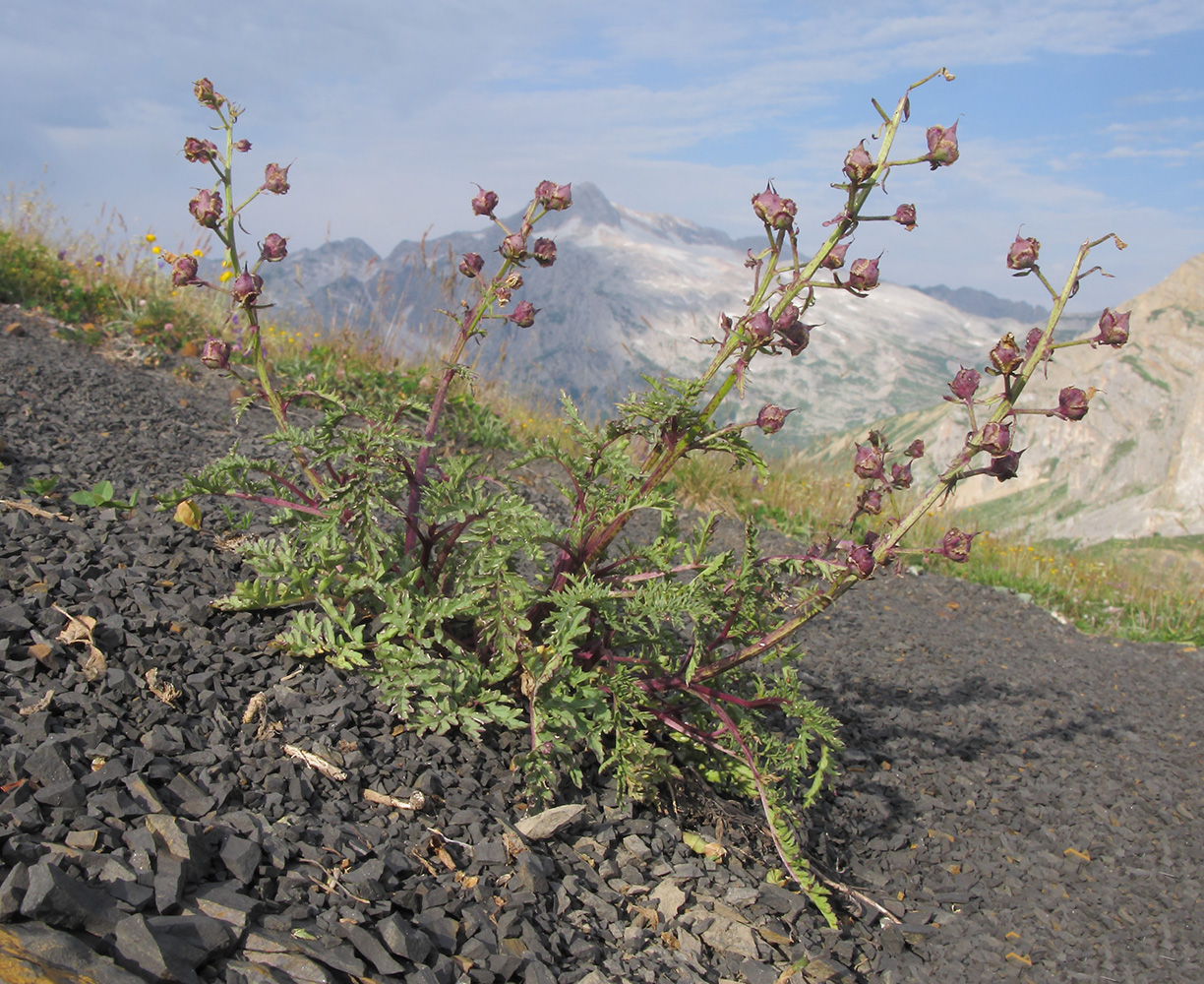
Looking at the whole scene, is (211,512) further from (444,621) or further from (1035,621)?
(1035,621)

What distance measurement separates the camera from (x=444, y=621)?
7.81 ft

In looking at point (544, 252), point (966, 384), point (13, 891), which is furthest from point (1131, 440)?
point (13, 891)

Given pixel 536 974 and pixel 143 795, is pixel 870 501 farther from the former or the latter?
pixel 143 795

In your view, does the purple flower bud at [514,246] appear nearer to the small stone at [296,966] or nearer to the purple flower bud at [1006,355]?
the purple flower bud at [1006,355]

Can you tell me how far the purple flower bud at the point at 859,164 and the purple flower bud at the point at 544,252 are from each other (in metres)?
0.75

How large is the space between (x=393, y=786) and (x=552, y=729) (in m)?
0.44

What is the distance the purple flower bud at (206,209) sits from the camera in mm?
2152

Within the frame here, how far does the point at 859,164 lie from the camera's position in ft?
5.82

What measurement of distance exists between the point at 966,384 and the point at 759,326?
1.74 feet

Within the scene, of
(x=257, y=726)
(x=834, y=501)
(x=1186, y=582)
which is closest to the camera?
(x=257, y=726)

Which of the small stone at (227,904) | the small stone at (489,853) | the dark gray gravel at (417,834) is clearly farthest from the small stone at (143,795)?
the small stone at (489,853)

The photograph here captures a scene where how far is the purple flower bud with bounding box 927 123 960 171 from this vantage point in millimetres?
1781

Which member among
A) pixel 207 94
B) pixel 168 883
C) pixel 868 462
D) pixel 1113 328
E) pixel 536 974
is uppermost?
pixel 207 94

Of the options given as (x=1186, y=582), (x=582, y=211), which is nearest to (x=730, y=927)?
(x=1186, y=582)
